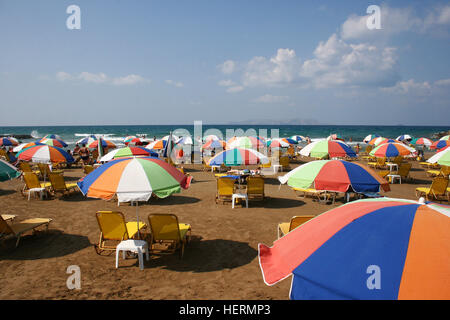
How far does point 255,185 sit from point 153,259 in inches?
187

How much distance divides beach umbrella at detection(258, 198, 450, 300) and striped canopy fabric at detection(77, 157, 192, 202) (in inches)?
96.8

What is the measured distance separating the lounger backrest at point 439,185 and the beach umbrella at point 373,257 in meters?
9.48

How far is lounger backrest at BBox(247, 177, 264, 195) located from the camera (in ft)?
29.9

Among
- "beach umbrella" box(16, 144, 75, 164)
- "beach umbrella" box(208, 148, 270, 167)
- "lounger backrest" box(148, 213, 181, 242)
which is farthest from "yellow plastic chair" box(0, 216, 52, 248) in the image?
"beach umbrella" box(208, 148, 270, 167)

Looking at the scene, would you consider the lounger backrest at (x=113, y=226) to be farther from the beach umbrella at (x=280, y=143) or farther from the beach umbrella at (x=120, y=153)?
the beach umbrella at (x=280, y=143)

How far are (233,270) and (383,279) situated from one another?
139 inches

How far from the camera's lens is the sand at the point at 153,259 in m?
4.17

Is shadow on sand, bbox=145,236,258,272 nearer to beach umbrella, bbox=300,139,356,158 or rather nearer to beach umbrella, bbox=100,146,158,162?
beach umbrella, bbox=300,139,356,158

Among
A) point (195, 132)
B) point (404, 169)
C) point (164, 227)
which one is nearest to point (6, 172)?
point (164, 227)

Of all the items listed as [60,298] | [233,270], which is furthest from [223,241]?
[60,298]
